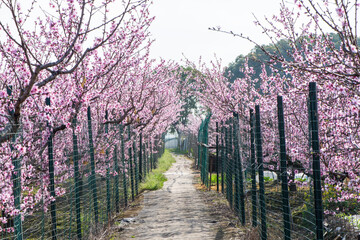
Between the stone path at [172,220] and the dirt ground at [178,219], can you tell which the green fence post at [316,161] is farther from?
the stone path at [172,220]

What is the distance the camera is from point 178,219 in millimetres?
8977

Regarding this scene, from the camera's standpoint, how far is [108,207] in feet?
27.6

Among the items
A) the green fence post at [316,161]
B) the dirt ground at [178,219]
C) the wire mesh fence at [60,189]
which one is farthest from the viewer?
the dirt ground at [178,219]

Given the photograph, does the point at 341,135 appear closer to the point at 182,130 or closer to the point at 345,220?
the point at 345,220

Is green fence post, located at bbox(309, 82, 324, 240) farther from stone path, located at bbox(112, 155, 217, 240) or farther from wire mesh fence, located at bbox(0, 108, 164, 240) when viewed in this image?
stone path, located at bbox(112, 155, 217, 240)

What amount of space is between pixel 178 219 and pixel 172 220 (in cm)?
16

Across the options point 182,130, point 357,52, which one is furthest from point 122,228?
point 182,130

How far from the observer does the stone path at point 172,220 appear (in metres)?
7.54

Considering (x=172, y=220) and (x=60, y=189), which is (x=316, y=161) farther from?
(x=60, y=189)

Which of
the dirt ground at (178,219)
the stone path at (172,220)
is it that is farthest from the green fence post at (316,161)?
the stone path at (172,220)

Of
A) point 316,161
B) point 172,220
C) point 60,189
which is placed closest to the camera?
point 316,161

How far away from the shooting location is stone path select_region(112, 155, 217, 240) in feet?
24.8

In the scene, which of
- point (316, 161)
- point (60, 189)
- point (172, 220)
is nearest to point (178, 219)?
point (172, 220)

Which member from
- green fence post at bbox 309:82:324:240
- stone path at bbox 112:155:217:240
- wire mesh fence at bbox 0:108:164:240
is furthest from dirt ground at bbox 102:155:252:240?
green fence post at bbox 309:82:324:240
